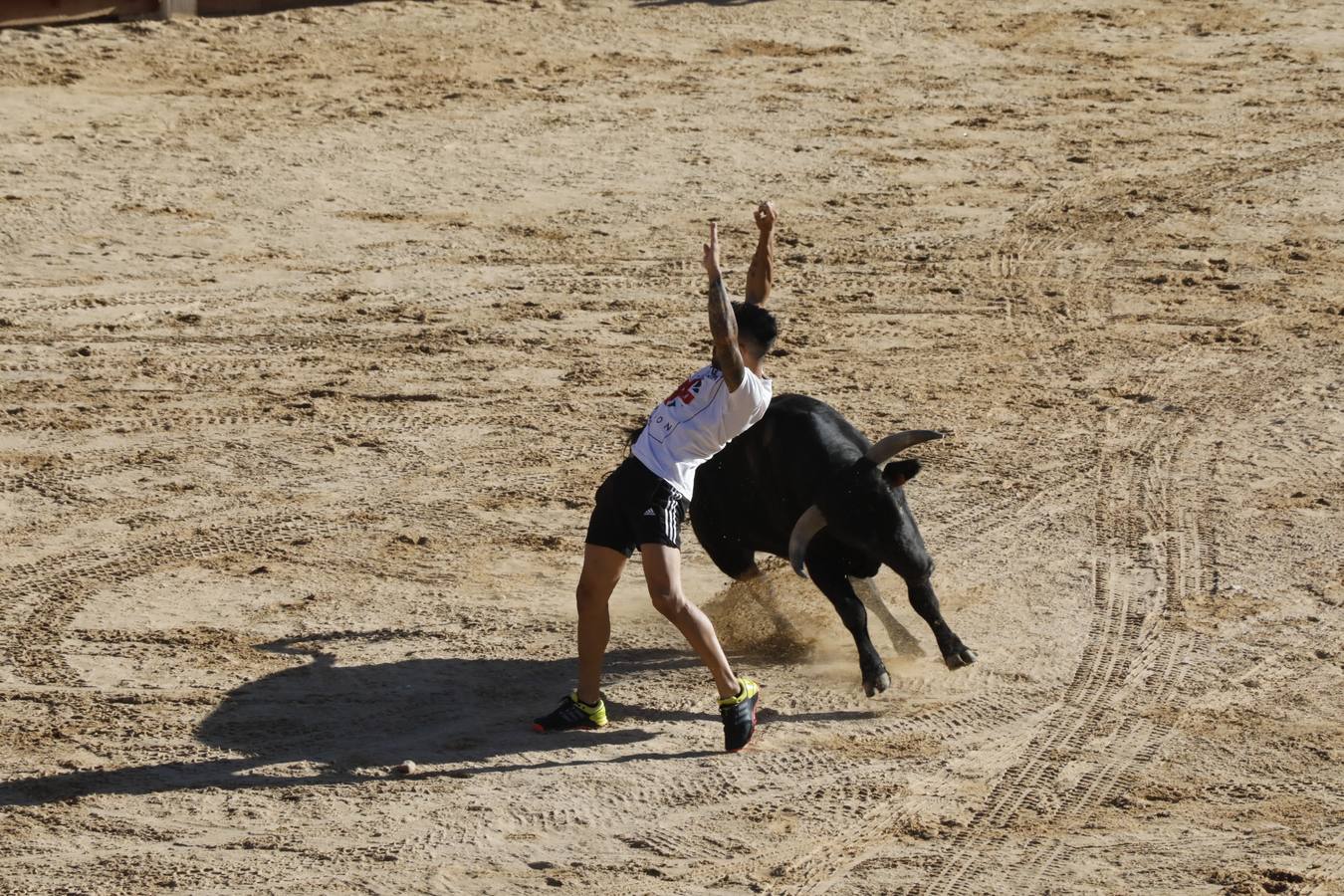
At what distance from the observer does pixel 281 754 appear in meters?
7.53

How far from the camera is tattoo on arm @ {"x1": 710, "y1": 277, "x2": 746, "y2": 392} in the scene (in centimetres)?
690

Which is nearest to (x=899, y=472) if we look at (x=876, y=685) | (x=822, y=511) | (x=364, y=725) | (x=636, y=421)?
(x=822, y=511)

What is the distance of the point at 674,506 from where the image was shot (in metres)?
7.43

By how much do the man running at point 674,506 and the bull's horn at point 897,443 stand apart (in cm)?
80

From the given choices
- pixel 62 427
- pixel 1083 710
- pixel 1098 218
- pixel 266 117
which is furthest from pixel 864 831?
pixel 266 117

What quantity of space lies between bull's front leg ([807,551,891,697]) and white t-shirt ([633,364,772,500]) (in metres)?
1.04

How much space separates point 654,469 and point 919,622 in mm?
2154

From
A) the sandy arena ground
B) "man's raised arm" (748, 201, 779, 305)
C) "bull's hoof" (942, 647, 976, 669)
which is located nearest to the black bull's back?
the sandy arena ground

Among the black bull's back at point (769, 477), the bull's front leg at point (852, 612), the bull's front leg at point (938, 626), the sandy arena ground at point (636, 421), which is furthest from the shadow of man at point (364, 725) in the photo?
the bull's front leg at point (938, 626)

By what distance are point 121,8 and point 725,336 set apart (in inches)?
507

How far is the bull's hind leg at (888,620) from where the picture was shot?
8.41 meters

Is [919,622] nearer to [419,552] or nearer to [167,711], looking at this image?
[419,552]

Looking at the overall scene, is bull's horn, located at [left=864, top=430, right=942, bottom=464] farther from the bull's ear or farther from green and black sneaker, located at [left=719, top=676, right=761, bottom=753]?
green and black sneaker, located at [left=719, top=676, right=761, bottom=753]

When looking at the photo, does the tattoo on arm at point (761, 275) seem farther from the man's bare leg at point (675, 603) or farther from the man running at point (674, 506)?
the man's bare leg at point (675, 603)
